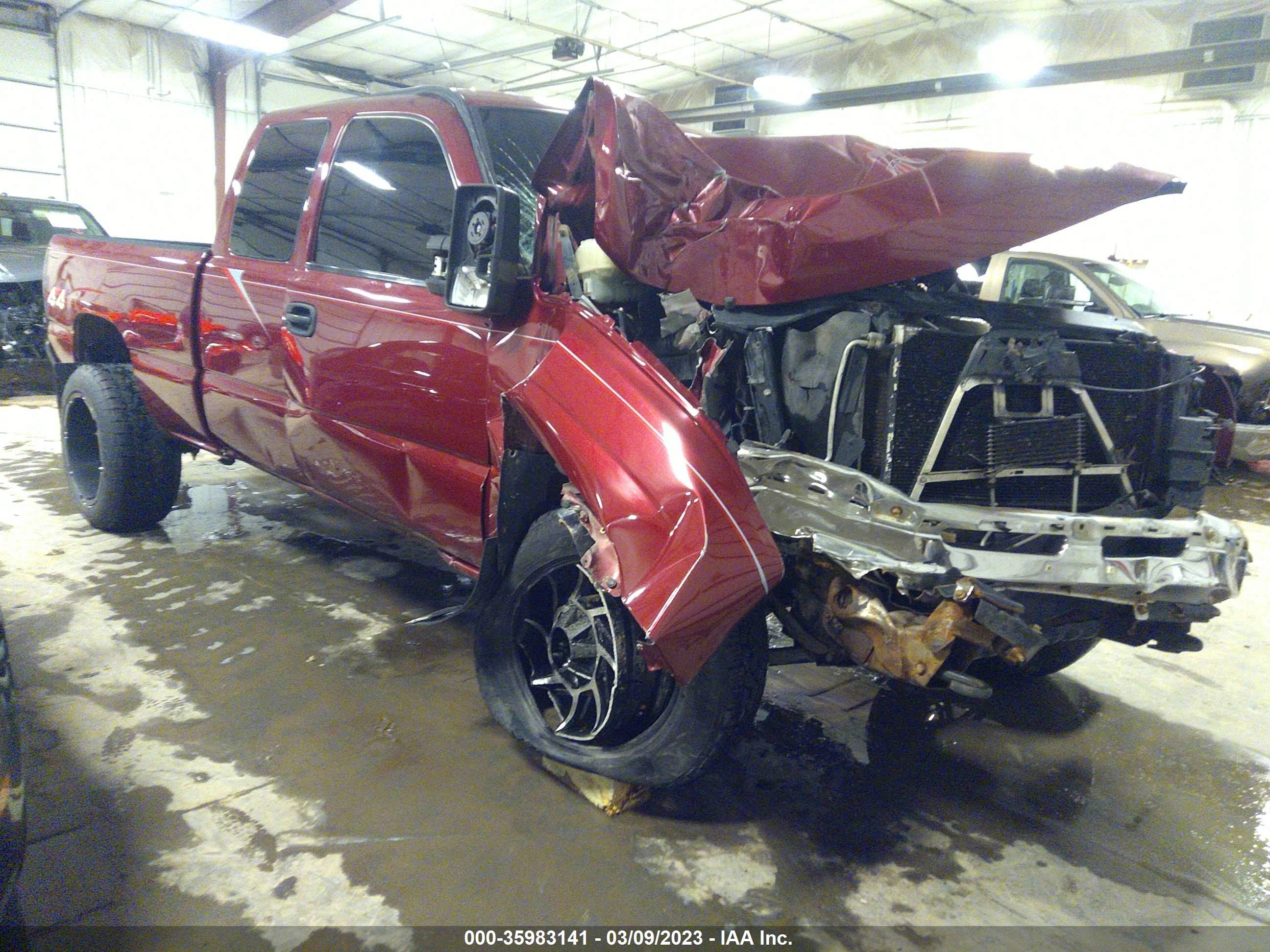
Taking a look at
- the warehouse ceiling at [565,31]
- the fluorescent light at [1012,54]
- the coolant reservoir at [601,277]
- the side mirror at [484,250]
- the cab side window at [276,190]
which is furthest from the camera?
the warehouse ceiling at [565,31]

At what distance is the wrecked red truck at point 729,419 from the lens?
194 cm

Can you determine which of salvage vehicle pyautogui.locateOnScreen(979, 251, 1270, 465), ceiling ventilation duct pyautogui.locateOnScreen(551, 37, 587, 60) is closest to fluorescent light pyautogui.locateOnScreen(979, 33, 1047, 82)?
salvage vehicle pyautogui.locateOnScreen(979, 251, 1270, 465)

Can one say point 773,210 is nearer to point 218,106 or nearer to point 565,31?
point 565,31

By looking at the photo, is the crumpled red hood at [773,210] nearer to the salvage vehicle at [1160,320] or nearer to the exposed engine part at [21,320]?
the salvage vehicle at [1160,320]

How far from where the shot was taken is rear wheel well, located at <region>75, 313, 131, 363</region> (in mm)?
4297

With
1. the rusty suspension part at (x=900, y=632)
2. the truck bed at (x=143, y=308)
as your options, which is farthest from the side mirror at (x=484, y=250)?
the truck bed at (x=143, y=308)

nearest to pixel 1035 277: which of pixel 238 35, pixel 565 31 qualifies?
pixel 565 31

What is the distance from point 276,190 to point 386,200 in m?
0.79

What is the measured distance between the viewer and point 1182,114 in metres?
10.2

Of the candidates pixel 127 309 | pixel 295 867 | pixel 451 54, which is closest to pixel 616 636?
pixel 295 867

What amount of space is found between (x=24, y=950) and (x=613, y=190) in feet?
7.06

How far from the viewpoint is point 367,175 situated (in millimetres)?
2996

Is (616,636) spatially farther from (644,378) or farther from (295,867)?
(295,867)

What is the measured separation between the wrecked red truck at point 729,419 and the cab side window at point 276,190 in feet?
1.37
